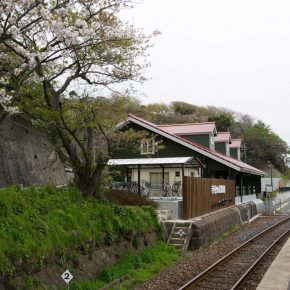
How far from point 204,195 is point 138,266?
39.7 ft

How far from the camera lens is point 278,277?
12.2 meters

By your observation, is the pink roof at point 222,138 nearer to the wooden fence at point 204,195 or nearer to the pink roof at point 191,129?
the pink roof at point 191,129

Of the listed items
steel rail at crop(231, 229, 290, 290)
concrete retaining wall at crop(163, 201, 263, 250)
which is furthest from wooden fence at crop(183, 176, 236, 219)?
steel rail at crop(231, 229, 290, 290)

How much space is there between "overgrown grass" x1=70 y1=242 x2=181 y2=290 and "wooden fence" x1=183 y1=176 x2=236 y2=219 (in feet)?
16.9

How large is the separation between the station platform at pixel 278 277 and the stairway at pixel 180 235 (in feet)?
12.3

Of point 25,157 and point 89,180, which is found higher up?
point 25,157

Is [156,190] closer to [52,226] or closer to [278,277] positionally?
[278,277]

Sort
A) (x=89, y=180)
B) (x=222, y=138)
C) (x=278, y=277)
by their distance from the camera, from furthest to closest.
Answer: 1. (x=222, y=138)
2. (x=89, y=180)
3. (x=278, y=277)

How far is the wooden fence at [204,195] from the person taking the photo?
874 inches

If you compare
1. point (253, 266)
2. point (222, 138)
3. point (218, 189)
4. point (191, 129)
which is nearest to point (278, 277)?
point (253, 266)

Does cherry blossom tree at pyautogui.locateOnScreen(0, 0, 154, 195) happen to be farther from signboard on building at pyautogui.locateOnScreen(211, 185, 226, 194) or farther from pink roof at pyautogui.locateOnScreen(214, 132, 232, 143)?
pink roof at pyautogui.locateOnScreen(214, 132, 232, 143)

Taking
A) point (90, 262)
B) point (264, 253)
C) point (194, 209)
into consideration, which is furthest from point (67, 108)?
point (194, 209)

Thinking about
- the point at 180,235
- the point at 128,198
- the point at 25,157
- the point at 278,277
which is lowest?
the point at 278,277

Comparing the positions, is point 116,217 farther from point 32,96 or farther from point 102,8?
point 102,8
